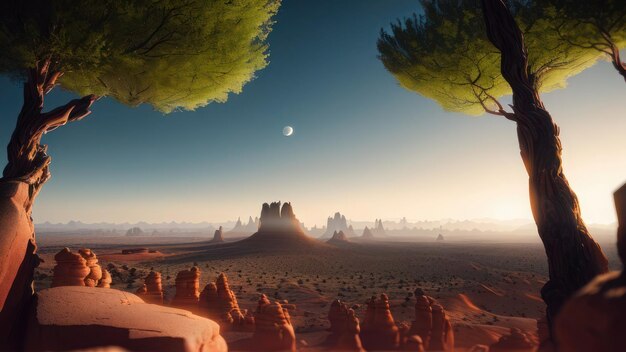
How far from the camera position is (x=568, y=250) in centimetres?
560

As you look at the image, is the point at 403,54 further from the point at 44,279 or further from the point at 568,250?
Answer: the point at 44,279

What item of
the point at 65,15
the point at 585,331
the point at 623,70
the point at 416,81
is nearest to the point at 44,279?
the point at 65,15

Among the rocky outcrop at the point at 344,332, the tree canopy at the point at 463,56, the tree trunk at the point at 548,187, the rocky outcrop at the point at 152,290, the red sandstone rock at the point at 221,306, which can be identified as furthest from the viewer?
the rocky outcrop at the point at 152,290

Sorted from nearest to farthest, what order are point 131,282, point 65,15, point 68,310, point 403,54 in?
1. point 68,310
2. point 65,15
3. point 403,54
4. point 131,282

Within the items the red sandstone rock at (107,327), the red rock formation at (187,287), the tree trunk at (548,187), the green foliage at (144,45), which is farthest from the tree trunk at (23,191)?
the tree trunk at (548,187)

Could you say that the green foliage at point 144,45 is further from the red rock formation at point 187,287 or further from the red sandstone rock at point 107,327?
the red rock formation at point 187,287

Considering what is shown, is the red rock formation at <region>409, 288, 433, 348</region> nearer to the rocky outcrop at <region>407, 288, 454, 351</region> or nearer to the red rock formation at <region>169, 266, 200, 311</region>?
the rocky outcrop at <region>407, 288, 454, 351</region>

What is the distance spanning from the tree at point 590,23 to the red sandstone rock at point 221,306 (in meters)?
17.1

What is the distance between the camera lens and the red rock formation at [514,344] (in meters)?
11.7

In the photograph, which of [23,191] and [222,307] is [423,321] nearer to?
[222,307]

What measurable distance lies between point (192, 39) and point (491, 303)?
3133 cm

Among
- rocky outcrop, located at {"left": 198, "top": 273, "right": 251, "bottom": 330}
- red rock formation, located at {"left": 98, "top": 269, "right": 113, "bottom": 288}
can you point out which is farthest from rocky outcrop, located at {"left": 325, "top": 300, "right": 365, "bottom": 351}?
red rock formation, located at {"left": 98, "top": 269, "right": 113, "bottom": 288}

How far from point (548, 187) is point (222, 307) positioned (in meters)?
15.9

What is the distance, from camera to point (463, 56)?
9117 millimetres
